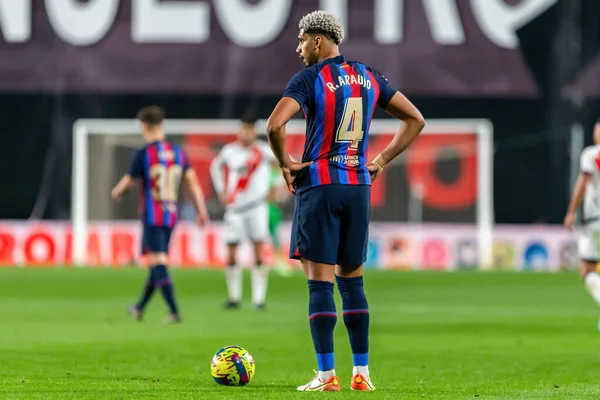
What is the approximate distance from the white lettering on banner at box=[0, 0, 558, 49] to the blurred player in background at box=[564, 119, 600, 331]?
14485mm

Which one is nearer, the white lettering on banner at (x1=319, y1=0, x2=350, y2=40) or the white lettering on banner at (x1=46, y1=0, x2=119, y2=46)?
the white lettering on banner at (x1=319, y1=0, x2=350, y2=40)

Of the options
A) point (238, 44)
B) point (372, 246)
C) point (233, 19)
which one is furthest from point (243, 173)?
point (233, 19)

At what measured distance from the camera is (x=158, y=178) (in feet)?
45.2

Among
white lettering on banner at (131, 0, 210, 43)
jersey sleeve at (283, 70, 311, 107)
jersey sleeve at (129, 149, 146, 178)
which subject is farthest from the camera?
white lettering on banner at (131, 0, 210, 43)

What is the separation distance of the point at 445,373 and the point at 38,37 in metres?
20.8

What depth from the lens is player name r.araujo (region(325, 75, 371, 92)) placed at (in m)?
7.45

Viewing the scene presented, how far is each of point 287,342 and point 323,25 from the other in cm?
481

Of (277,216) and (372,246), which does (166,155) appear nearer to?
(277,216)

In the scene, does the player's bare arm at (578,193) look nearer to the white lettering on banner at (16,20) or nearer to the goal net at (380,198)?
the goal net at (380,198)

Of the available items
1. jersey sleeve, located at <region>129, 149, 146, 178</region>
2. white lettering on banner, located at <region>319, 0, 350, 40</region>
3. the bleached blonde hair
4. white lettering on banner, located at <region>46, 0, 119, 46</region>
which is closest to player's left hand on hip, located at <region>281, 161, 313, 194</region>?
the bleached blonde hair

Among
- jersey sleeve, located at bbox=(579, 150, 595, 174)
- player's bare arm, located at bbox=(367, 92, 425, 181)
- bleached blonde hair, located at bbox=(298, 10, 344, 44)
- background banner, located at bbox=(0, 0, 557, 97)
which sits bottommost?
jersey sleeve, located at bbox=(579, 150, 595, 174)

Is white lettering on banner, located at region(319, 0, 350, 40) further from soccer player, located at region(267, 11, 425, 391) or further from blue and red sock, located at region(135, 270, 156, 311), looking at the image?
soccer player, located at region(267, 11, 425, 391)

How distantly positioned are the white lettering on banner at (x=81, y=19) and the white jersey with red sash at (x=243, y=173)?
12.0 m

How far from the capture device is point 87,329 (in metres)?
12.8
